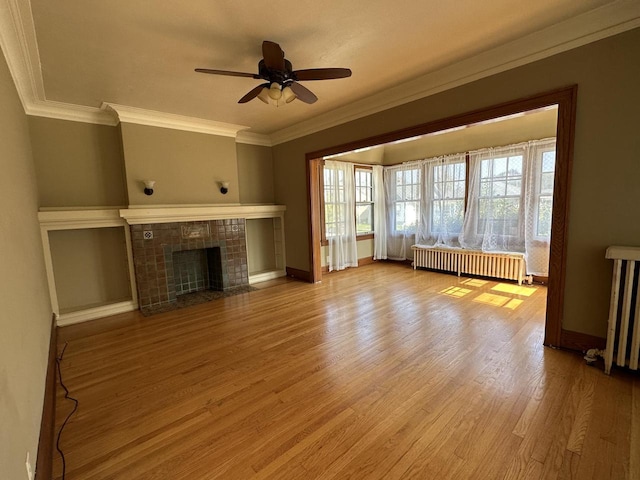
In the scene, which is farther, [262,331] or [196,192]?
[196,192]

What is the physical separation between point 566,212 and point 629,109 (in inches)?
33.5

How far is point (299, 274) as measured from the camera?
216 inches

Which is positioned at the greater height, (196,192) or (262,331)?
(196,192)

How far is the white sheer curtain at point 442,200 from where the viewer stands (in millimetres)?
5555

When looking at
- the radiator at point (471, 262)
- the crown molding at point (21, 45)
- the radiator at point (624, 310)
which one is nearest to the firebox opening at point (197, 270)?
the crown molding at point (21, 45)

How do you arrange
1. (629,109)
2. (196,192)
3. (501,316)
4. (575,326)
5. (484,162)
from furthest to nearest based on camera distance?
(484,162) → (196,192) → (501,316) → (575,326) → (629,109)

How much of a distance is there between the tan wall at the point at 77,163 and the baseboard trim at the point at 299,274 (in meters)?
2.93

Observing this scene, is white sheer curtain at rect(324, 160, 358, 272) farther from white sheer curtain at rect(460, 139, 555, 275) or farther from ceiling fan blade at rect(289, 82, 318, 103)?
ceiling fan blade at rect(289, 82, 318, 103)

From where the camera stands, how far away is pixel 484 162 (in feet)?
16.8

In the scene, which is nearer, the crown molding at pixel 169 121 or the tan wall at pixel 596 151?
the tan wall at pixel 596 151

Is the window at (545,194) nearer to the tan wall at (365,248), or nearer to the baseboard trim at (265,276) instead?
the tan wall at (365,248)

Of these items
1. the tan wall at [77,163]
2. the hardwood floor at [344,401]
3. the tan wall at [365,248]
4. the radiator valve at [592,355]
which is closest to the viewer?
the hardwood floor at [344,401]

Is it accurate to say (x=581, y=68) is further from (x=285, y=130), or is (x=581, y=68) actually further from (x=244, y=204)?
(x=244, y=204)

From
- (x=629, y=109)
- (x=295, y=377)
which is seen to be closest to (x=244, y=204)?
(x=295, y=377)
